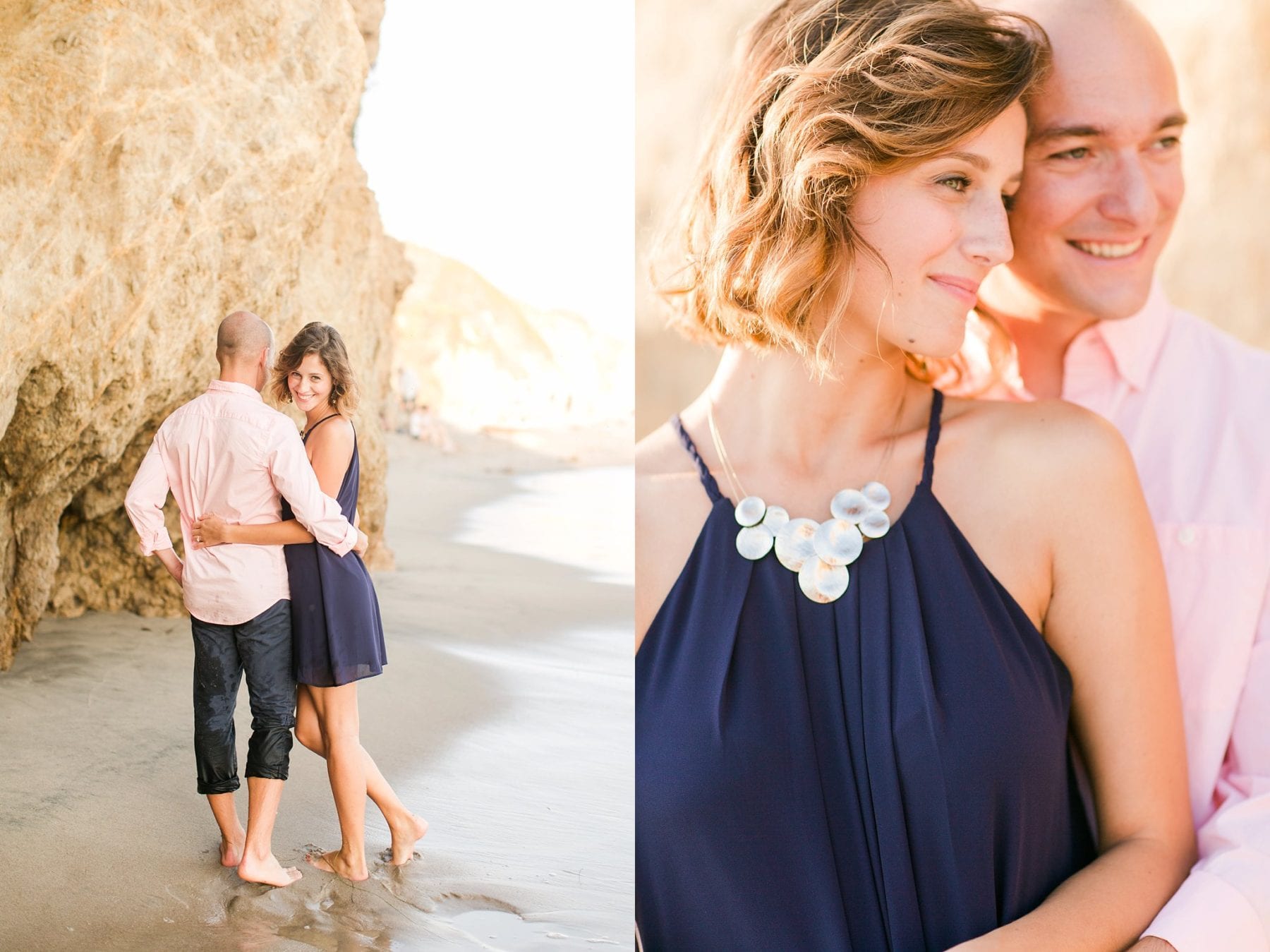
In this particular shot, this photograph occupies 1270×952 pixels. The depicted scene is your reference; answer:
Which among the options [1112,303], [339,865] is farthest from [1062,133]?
[339,865]

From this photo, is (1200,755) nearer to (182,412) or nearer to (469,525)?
(469,525)

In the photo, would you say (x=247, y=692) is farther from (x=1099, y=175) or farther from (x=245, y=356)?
(x=1099, y=175)

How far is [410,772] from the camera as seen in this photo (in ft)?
7.12

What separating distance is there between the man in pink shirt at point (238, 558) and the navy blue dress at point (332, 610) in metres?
0.02

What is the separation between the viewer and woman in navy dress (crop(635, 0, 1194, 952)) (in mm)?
1357

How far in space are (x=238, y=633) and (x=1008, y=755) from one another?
4.49 feet

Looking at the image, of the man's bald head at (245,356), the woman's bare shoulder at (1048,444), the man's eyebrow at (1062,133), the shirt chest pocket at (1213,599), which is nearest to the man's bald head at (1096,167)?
the man's eyebrow at (1062,133)

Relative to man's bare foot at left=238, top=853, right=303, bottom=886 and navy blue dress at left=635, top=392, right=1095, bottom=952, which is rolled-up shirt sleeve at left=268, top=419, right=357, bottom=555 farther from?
navy blue dress at left=635, top=392, right=1095, bottom=952

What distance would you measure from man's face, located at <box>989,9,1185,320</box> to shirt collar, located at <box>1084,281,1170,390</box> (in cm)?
2

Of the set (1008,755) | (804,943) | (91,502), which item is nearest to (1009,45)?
(1008,755)

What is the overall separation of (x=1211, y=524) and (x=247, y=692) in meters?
1.68

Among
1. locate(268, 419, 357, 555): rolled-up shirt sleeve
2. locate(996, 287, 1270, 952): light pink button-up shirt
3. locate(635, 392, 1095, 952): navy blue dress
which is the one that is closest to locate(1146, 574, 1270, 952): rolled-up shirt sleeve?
locate(996, 287, 1270, 952): light pink button-up shirt

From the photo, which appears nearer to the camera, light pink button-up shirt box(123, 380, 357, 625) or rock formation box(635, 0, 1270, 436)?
rock formation box(635, 0, 1270, 436)

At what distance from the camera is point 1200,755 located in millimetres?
1517
